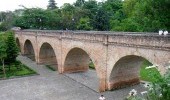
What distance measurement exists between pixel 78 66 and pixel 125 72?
9.78 metres

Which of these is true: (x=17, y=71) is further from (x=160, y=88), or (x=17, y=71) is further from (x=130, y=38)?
(x=160, y=88)

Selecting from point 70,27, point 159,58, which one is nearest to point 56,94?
point 159,58

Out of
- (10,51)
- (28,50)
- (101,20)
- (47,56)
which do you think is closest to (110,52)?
(10,51)

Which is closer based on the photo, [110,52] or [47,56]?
[110,52]

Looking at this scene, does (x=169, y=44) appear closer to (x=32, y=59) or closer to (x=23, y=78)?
(x=23, y=78)

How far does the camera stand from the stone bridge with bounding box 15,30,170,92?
17.5 meters

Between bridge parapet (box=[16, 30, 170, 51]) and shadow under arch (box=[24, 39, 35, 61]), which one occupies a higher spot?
bridge parapet (box=[16, 30, 170, 51])

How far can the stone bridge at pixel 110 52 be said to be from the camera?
57.6 feet

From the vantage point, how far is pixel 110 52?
72.9ft

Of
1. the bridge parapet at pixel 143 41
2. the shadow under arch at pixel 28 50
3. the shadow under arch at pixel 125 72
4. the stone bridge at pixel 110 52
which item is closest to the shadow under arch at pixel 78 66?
the stone bridge at pixel 110 52

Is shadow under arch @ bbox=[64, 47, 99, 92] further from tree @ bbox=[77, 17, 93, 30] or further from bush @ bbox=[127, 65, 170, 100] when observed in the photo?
bush @ bbox=[127, 65, 170, 100]

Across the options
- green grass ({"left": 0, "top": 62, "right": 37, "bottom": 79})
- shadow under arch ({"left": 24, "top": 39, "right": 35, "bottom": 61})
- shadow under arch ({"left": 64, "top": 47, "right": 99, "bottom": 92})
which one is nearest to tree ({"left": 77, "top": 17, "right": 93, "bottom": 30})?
shadow under arch ({"left": 24, "top": 39, "right": 35, "bottom": 61})

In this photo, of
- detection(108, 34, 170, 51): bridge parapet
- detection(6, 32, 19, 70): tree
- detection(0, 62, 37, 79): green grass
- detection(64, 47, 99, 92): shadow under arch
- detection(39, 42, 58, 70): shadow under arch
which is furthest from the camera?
detection(39, 42, 58, 70): shadow under arch

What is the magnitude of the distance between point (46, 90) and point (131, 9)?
31.1 metres
